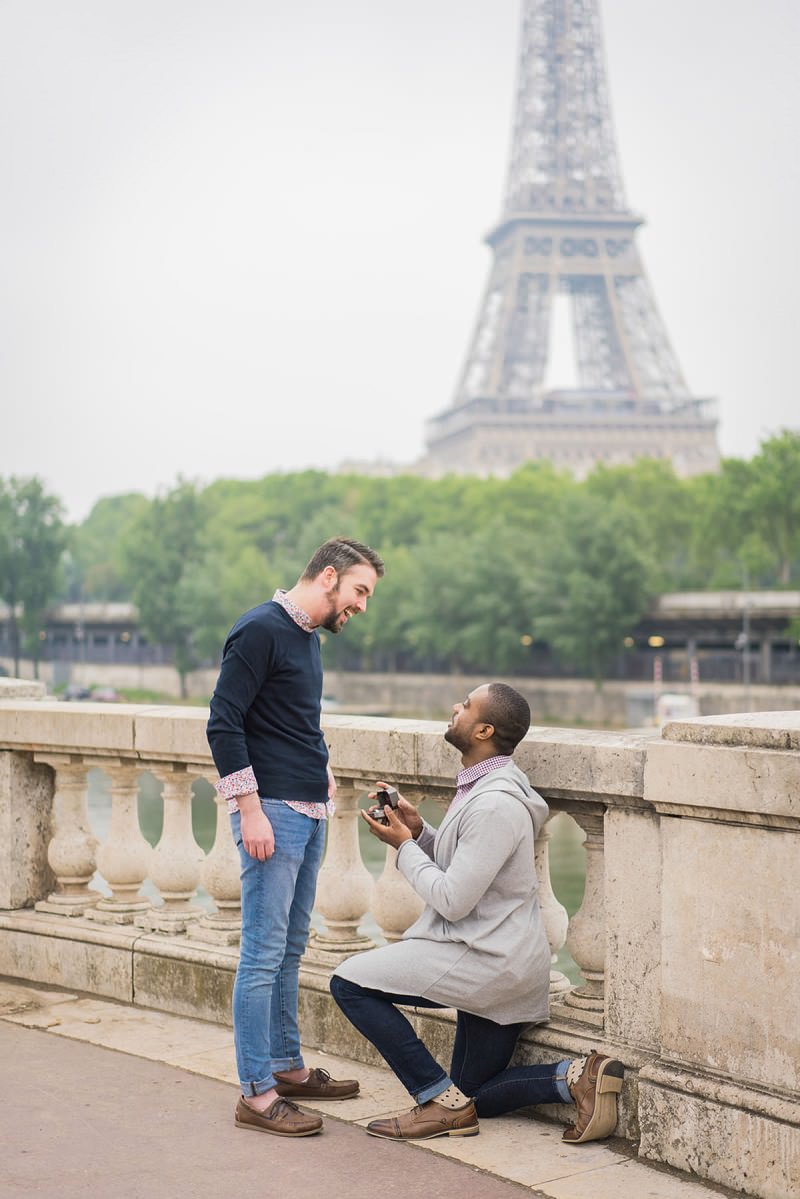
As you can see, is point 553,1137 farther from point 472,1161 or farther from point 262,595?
point 262,595

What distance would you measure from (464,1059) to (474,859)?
2.38ft

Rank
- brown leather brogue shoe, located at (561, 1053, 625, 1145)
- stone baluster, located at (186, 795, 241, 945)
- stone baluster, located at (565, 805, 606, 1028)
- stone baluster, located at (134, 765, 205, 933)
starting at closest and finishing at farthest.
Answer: brown leather brogue shoe, located at (561, 1053, 625, 1145), stone baluster, located at (565, 805, 606, 1028), stone baluster, located at (186, 795, 241, 945), stone baluster, located at (134, 765, 205, 933)

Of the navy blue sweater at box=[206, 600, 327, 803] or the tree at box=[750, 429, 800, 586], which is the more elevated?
the tree at box=[750, 429, 800, 586]

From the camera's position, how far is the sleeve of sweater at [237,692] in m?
4.60

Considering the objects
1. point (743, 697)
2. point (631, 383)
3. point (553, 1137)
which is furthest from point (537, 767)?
point (631, 383)

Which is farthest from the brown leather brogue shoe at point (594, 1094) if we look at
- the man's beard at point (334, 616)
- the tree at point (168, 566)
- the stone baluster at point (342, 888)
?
the tree at point (168, 566)

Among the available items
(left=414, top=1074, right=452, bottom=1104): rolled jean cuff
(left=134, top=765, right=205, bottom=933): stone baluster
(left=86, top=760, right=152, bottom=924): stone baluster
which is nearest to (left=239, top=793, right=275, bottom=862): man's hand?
(left=414, top=1074, right=452, bottom=1104): rolled jean cuff

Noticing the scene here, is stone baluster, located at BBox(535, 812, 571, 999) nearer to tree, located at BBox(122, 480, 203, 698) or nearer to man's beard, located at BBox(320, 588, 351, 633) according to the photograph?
man's beard, located at BBox(320, 588, 351, 633)

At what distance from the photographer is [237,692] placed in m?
4.60

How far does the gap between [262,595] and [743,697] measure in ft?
91.5

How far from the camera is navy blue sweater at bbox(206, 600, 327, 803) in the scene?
15.1 feet

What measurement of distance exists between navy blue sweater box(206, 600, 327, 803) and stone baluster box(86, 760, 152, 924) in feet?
5.34

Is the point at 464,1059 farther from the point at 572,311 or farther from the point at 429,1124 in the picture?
the point at 572,311

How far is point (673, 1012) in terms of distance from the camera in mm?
4438
